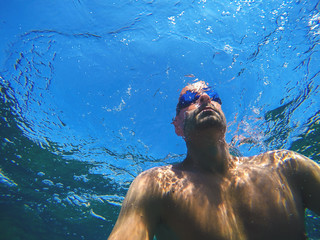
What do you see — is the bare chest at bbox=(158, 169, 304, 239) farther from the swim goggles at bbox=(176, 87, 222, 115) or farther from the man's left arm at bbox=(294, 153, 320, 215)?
the swim goggles at bbox=(176, 87, 222, 115)

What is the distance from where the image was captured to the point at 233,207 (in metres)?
2.19

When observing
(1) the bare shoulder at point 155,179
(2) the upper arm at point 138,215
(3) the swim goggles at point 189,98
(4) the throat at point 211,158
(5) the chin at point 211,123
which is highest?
(3) the swim goggles at point 189,98

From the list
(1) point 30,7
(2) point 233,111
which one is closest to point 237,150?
(2) point 233,111

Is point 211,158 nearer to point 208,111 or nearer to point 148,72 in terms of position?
point 208,111

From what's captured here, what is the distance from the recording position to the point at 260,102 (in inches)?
333

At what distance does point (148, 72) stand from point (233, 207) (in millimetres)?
6760

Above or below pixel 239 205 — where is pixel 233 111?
above

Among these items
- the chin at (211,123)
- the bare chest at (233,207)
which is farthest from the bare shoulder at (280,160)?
the chin at (211,123)

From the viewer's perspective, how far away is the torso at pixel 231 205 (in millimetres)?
1968

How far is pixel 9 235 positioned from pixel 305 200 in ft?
139

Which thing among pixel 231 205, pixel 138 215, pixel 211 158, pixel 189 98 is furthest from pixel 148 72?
pixel 138 215

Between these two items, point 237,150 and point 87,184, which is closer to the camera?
point 237,150

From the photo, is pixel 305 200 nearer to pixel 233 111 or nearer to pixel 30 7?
pixel 233 111

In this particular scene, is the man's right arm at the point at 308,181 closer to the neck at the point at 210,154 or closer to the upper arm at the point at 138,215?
the neck at the point at 210,154
